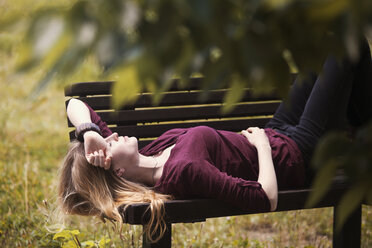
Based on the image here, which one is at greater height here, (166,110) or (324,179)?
(166,110)

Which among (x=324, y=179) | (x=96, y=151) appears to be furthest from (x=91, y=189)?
(x=324, y=179)

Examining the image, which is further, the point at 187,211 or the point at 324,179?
the point at 187,211

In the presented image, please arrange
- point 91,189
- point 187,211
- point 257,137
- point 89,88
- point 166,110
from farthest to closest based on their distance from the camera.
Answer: point 166,110
point 89,88
point 257,137
point 91,189
point 187,211

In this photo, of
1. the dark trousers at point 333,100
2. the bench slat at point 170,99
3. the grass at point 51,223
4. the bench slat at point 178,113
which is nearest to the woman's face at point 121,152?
the grass at point 51,223

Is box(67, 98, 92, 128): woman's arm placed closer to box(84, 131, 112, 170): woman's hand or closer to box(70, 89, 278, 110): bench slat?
box(70, 89, 278, 110): bench slat

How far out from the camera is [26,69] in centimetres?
76

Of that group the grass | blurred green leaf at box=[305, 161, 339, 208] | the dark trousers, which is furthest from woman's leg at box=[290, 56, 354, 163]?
blurred green leaf at box=[305, 161, 339, 208]

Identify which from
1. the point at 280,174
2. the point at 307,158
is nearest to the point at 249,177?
the point at 280,174

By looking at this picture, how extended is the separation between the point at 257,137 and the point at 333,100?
0.51 meters

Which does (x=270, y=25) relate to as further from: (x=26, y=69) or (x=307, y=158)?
(x=307, y=158)

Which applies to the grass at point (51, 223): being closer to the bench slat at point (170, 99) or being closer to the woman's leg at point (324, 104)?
the bench slat at point (170, 99)

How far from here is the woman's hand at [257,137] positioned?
2762 millimetres

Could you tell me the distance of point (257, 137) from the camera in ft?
9.28

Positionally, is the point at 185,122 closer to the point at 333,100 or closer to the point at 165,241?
the point at 333,100
